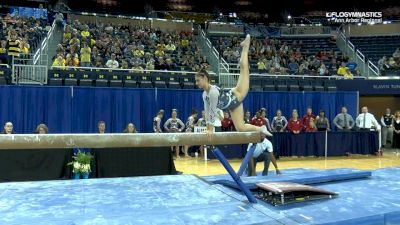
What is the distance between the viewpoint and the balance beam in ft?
12.3

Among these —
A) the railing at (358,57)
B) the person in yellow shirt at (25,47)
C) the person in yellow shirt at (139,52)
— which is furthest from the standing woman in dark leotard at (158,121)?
the railing at (358,57)

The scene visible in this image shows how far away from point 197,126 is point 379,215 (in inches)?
314

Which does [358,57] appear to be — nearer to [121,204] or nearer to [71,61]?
[71,61]

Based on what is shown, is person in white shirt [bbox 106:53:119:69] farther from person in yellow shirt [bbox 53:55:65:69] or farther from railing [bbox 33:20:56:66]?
railing [bbox 33:20:56:66]

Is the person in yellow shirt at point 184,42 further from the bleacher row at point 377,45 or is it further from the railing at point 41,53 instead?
the bleacher row at point 377,45

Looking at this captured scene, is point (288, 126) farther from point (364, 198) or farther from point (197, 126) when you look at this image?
point (364, 198)

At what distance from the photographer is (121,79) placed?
42.4 ft

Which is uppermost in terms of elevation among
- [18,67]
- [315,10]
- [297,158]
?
[315,10]

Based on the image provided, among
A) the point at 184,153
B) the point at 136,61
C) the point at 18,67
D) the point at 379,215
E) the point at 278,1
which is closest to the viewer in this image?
the point at 379,215

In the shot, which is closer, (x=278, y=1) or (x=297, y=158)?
(x=297, y=158)

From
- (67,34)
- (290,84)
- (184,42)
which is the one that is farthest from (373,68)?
(67,34)

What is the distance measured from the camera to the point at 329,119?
554 inches

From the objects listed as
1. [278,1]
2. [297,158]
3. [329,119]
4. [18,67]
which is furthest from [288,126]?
[278,1]

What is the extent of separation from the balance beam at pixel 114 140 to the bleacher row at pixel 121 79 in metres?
8.47
